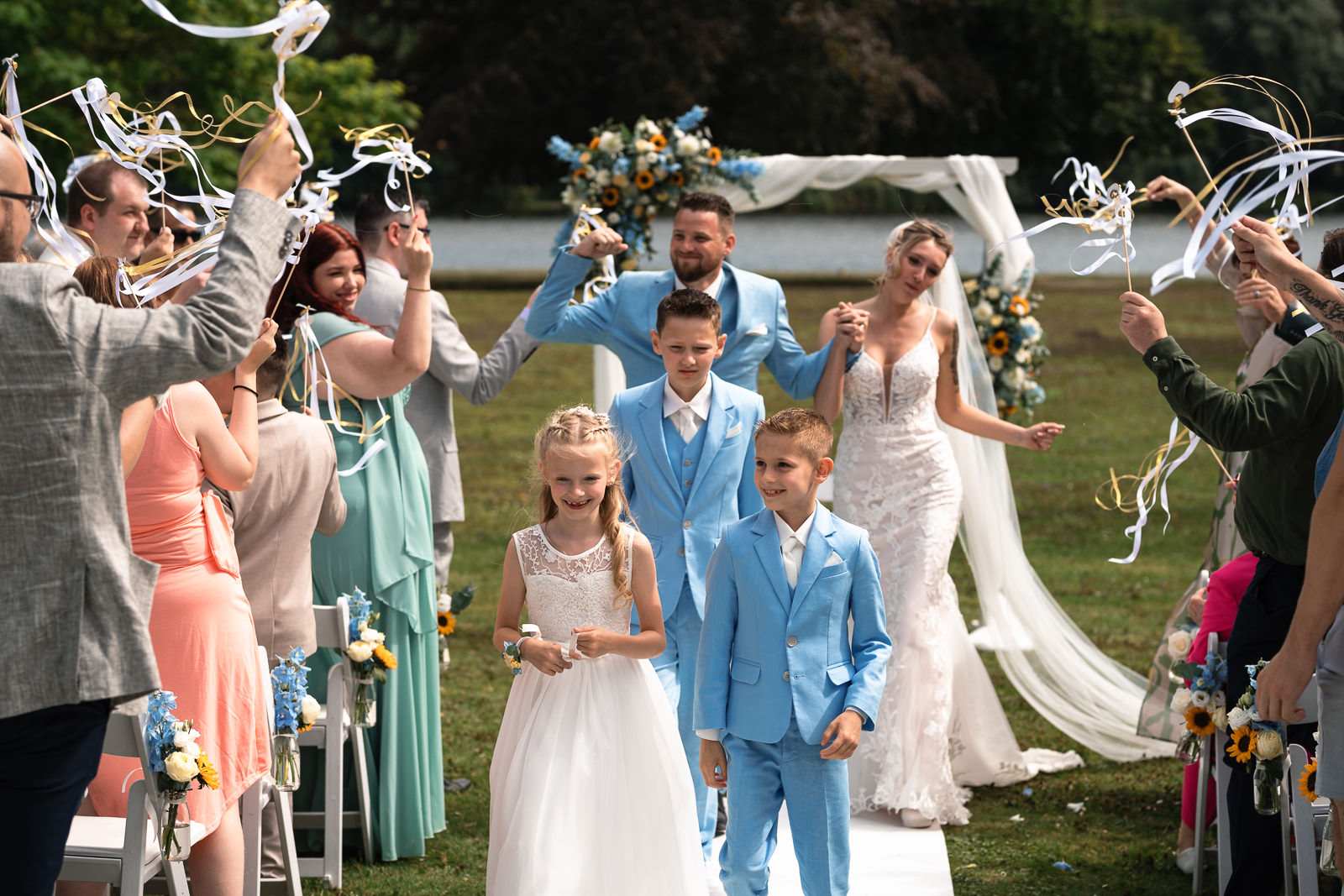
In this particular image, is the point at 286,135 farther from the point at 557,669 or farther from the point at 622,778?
the point at 622,778

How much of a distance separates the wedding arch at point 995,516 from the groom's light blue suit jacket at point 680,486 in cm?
216

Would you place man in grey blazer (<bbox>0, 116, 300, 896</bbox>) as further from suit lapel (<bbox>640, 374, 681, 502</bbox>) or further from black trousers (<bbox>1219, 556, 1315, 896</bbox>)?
black trousers (<bbox>1219, 556, 1315, 896</bbox>)

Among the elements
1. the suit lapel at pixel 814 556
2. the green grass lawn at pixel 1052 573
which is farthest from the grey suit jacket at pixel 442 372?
the suit lapel at pixel 814 556

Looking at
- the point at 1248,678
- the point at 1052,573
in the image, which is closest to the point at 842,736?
the point at 1248,678

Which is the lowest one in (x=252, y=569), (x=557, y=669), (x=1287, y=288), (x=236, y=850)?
(x=236, y=850)

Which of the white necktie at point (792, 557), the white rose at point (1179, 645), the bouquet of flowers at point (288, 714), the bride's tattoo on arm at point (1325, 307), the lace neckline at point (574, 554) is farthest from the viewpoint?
the white rose at point (1179, 645)

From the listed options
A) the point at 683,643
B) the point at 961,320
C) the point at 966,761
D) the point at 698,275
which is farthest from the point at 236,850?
the point at 961,320

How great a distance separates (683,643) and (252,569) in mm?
1426

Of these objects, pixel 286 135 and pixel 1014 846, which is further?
pixel 1014 846

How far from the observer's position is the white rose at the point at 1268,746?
390 cm

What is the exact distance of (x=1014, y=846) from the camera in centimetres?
532

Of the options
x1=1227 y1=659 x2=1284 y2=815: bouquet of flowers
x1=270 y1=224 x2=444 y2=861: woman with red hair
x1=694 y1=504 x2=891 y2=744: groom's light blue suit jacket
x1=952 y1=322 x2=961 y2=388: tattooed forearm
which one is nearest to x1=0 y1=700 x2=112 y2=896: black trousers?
x1=694 y1=504 x2=891 y2=744: groom's light blue suit jacket

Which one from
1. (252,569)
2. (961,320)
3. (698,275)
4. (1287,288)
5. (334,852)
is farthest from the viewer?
(961,320)

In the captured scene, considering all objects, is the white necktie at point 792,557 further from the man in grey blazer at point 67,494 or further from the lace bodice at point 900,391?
the lace bodice at point 900,391
